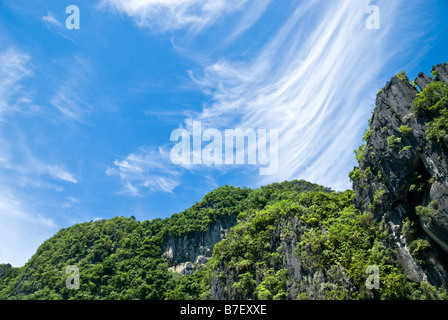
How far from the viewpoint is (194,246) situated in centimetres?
6900

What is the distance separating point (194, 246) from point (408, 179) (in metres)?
54.6

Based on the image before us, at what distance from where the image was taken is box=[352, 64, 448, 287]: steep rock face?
20.5m

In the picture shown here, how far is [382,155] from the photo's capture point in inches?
1003

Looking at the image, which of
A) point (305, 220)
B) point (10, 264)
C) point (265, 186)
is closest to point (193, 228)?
point (265, 186)

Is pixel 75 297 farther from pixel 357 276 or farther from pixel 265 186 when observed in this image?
pixel 357 276

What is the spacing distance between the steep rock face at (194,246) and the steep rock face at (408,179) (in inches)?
1784

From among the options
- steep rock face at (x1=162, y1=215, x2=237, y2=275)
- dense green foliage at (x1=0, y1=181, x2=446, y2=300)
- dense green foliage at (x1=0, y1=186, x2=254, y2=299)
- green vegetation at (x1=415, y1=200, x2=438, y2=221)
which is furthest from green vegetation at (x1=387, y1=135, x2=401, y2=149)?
steep rock face at (x1=162, y1=215, x2=237, y2=275)

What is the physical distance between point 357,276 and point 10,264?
9926 cm

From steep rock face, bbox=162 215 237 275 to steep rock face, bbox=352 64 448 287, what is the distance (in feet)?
149

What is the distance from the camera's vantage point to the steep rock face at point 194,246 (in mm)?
66750

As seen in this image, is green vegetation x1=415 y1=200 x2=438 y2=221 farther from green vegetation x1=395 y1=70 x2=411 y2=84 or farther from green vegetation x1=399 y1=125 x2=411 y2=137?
green vegetation x1=395 y1=70 x2=411 y2=84

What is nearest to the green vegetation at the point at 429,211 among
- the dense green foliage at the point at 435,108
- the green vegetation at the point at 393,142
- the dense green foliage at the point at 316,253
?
the dense green foliage at the point at 316,253

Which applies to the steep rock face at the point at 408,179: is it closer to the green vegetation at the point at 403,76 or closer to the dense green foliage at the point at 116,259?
the green vegetation at the point at 403,76

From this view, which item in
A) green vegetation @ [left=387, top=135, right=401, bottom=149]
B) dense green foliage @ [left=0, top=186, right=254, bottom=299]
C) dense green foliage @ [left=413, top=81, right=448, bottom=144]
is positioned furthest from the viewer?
dense green foliage @ [left=0, top=186, right=254, bottom=299]
